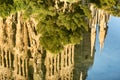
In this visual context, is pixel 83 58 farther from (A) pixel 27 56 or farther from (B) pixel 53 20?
(B) pixel 53 20

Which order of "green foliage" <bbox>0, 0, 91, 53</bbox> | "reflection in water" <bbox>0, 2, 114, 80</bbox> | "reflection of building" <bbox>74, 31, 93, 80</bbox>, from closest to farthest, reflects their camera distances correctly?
1. "green foliage" <bbox>0, 0, 91, 53</bbox>
2. "reflection in water" <bbox>0, 2, 114, 80</bbox>
3. "reflection of building" <bbox>74, 31, 93, 80</bbox>

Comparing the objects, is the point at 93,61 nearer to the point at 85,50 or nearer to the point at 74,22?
the point at 85,50

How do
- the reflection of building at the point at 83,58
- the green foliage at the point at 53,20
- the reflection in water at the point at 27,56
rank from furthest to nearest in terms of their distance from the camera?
the reflection of building at the point at 83,58 → the reflection in water at the point at 27,56 → the green foliage at the point at 53,20

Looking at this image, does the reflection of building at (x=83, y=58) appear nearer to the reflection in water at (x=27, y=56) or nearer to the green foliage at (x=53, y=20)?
the reflection in water at (x=27, y=56)

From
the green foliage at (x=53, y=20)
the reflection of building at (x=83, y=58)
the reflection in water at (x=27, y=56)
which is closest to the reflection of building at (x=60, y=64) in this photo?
the reflection in water at (x=27, y=56)

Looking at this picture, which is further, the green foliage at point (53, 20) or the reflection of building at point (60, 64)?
the reflection of building at point (60, 64)

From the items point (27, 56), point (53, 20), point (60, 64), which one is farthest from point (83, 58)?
point (53, 20)

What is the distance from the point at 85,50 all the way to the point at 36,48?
16.2 ft

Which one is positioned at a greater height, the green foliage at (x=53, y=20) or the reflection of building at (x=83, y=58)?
the green foliage at (x=53, y=20)

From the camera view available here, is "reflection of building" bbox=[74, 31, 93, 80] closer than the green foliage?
No

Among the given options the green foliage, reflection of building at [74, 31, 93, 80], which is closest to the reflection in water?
reflection of building at [74, 31, 93, 80]

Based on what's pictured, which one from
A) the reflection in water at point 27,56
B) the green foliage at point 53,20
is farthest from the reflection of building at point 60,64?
the green foliage at point 53,20

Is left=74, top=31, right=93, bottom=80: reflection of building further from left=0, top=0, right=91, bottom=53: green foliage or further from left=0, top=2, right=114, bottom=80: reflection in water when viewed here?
left=0, top=0, right=91, bottom=53: green foliage

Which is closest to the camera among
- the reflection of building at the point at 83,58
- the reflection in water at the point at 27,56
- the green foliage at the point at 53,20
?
the green foliage at the point at 53,20
